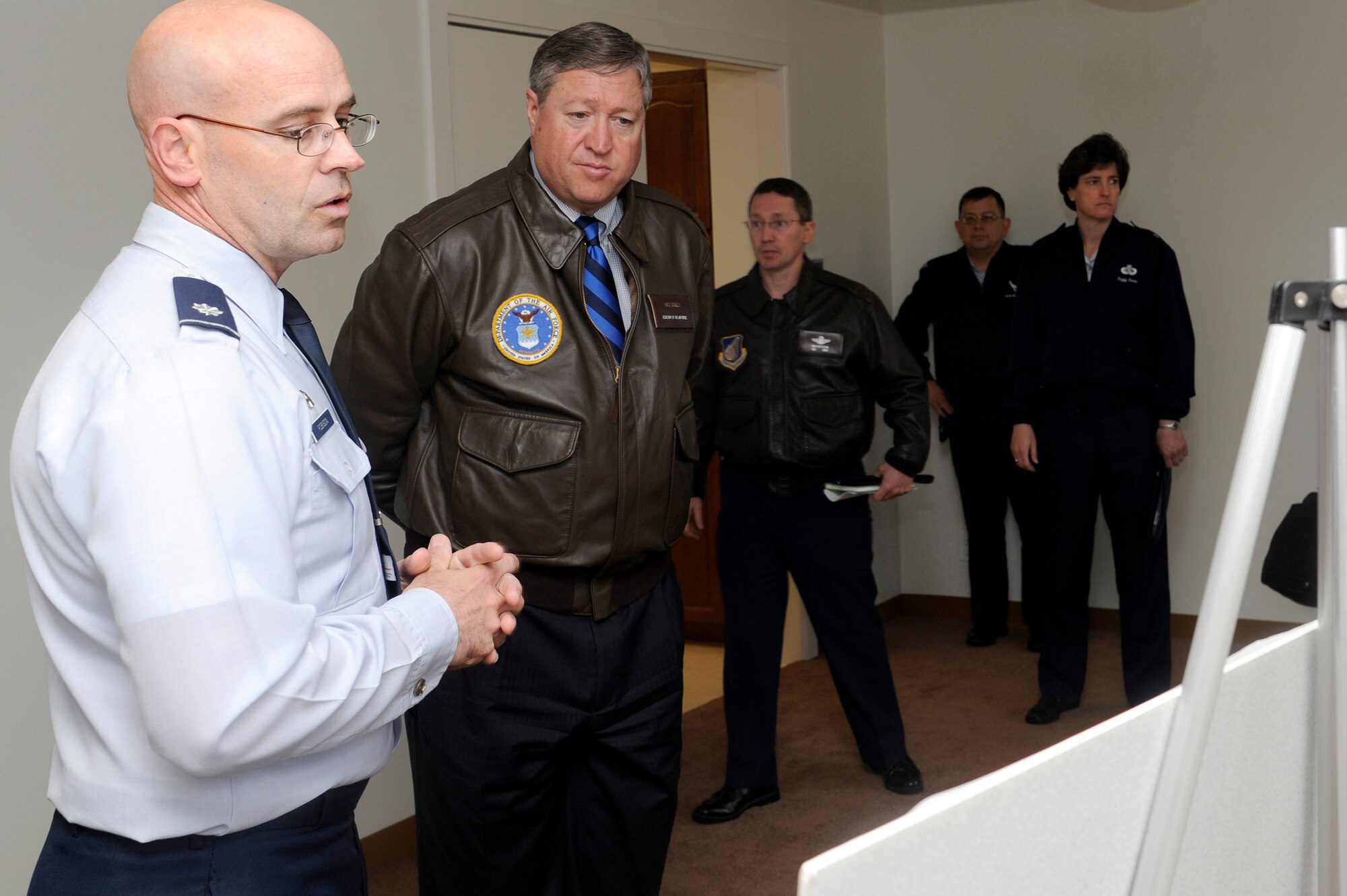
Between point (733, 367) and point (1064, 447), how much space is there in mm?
1301

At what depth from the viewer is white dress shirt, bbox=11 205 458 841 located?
1021 millimetres

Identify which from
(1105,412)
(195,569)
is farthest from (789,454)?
(195,569)

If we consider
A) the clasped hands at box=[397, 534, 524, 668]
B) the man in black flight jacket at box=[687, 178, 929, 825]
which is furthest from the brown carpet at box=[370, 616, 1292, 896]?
the clasped hands at box=[397, 534, 524, 668]

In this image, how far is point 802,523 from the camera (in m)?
3.43

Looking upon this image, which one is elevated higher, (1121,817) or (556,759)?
(1121,817)

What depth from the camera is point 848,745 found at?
4043mm

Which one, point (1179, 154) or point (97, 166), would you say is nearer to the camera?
point (97, 166)

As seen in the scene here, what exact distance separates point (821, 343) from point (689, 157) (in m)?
1.97

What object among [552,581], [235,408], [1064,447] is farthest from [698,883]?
[235,408]

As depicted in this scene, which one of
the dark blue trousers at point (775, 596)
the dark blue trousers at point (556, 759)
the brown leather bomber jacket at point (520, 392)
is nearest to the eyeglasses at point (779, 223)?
the dark blue trousers at point (775, 596)

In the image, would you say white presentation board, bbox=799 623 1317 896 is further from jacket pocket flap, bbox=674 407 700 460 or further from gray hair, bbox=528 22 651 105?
gray hair, bbox=528 22 651 105

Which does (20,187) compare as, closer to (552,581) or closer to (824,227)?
(552,581)

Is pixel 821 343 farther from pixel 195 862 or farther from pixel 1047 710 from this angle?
pixel 195 862

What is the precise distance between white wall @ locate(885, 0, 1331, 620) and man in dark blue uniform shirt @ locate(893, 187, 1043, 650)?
341mm
